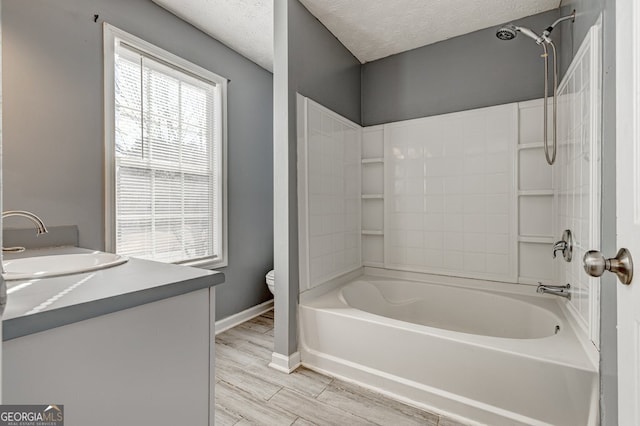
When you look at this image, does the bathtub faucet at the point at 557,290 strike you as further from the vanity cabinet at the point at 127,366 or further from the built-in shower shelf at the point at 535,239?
the vanity cabinet at the point at 127,366

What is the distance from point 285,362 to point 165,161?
1.76 meters

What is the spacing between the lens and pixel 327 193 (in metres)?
2.47

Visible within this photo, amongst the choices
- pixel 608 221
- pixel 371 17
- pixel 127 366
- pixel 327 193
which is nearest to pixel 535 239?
pixel 608 221

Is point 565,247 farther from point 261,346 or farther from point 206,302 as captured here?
point 261,346

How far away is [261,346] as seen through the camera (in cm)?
241

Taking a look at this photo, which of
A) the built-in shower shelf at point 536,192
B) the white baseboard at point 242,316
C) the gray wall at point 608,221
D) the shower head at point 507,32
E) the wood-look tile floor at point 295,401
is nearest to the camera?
the gray wall at point 608,221

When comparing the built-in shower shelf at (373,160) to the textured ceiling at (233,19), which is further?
the built-in shower shelf at (373,160)

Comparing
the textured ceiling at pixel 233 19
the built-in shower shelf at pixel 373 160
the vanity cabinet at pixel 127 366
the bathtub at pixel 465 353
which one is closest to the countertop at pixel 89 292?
the vanity cabinet at pixel 127 366

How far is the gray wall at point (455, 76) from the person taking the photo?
232 cm

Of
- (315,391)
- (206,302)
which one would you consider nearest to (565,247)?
(315,391)

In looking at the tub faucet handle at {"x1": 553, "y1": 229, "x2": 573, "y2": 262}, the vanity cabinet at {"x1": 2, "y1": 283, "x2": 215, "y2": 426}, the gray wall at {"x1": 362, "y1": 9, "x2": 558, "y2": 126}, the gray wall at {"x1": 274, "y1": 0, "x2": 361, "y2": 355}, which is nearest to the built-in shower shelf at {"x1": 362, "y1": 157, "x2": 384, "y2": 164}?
the gray wall at {"x1": 362, "y1": 9, "x2": 558, "y2": 126}

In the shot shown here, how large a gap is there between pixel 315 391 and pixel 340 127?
202 cm

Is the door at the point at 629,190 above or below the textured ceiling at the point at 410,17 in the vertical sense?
below

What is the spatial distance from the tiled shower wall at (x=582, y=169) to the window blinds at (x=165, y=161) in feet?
8.38
